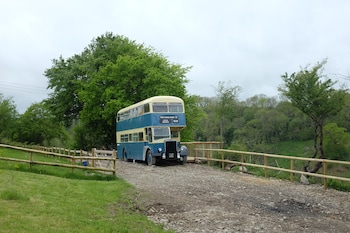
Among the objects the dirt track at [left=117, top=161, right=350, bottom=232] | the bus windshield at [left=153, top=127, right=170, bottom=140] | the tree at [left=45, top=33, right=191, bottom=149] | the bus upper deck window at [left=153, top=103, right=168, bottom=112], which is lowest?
the dirt track at [left=117, top=161, right=350, bottom=232]

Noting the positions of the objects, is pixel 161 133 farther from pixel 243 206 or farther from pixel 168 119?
pixel 243 206

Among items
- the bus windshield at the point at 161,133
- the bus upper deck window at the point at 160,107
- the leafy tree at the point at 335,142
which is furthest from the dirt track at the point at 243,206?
the leafy tree at the point at 335,142

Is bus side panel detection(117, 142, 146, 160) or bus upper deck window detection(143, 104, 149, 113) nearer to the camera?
bus upper deck window detection(143, 104, 149, 113)

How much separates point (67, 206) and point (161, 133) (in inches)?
521

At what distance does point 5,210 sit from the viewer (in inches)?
290

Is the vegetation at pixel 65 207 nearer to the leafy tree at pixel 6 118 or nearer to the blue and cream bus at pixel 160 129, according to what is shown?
the blue and cream bus at pixel 160 129

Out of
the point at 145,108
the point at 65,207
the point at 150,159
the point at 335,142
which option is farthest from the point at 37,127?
the point at 65,207

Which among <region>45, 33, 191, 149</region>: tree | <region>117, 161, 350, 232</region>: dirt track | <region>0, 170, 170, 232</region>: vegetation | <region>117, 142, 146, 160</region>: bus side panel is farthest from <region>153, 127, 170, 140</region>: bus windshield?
<region>45, 33, 191, 149</region>: tree

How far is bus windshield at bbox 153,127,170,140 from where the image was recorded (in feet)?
70.5

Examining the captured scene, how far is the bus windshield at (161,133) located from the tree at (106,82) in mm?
11222

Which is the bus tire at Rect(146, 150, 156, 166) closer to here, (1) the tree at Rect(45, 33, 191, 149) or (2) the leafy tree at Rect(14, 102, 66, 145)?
(1) the tree at Rect(45, 33, 191, 149)

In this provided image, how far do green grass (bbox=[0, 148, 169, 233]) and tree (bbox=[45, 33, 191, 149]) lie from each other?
21649mm

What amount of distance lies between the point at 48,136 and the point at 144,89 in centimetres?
2541

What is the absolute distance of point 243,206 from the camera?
31.2 feet
